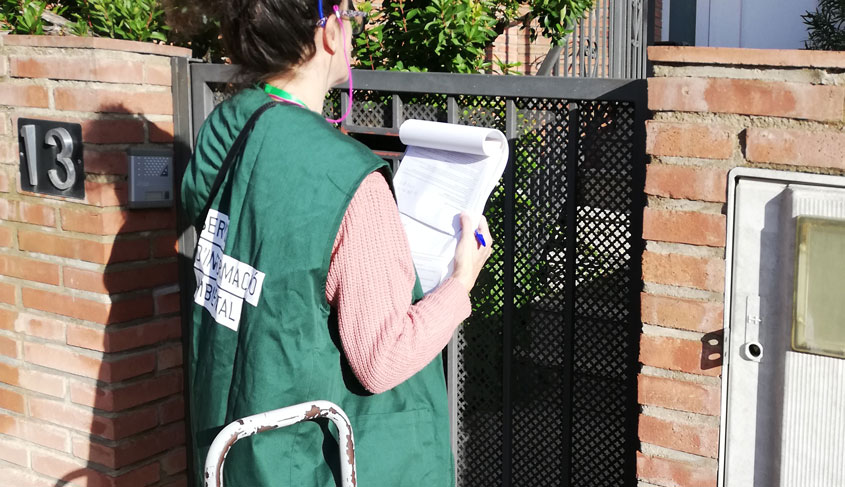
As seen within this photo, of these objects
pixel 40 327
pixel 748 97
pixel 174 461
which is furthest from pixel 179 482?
pixel 748 97

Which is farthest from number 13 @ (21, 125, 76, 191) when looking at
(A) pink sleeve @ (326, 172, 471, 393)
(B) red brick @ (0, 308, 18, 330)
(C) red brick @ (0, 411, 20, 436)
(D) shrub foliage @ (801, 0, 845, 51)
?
(D) shrub foliage @ (801, 0, 845, 51)

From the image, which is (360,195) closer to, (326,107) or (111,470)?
(326,107)

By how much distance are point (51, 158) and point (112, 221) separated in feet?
0.97

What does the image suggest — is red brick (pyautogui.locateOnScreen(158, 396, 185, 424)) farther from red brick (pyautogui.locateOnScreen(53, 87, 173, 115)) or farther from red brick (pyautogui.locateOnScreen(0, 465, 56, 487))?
red brick (pyautogui.locateOnScreen(53, 87, 173, 115))

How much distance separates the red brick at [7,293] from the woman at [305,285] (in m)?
1.46

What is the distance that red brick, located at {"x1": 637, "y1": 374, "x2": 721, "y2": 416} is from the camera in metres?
1.98

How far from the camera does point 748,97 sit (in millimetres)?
1861

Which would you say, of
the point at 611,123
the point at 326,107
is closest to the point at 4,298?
the point at 326,107

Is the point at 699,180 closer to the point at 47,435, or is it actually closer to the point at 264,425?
the point at 264,425

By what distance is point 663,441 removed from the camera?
2.06 meters

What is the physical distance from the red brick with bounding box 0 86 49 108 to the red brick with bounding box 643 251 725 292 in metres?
1.96

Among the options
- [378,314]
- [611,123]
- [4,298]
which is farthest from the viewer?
[4,298]

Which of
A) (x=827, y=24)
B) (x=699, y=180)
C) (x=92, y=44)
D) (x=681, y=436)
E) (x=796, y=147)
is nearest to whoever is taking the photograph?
(x=796, y=147)

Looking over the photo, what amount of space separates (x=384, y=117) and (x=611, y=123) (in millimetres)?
667
